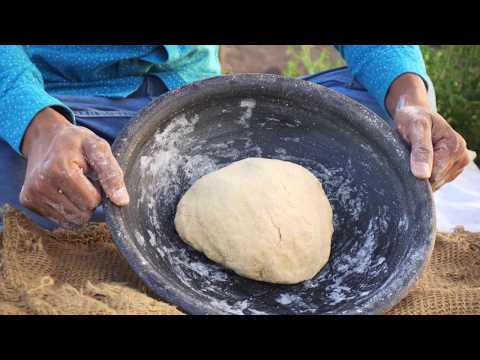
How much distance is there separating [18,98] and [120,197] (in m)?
0.44

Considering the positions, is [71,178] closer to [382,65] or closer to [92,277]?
[92,277]

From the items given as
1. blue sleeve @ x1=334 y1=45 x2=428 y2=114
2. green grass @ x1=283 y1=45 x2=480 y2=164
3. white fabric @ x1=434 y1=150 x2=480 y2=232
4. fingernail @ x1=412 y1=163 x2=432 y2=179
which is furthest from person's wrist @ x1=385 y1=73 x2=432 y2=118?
green grass @ x1=283 y1=45 x2=480 y2=164

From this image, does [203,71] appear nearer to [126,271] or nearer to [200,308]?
[126,271]

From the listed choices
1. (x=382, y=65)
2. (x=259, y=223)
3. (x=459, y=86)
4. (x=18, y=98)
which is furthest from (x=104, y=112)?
(x=459, y=86)

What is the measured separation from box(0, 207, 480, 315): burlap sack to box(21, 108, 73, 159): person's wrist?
16cm

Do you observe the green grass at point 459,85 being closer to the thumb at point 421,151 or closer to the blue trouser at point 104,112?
the blue trouser at point 104,112

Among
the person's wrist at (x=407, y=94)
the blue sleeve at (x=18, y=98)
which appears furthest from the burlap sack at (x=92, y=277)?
the person's wrist at (x=407, y=94)

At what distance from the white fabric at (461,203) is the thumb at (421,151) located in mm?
539

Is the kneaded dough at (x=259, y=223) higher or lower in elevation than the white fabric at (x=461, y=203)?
lower

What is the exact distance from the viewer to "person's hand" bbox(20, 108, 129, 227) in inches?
49.8

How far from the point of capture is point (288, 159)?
1610mm

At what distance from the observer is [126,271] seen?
1394mm

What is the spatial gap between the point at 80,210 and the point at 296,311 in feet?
1.71

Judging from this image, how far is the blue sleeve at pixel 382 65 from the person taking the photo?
179 centimetres
